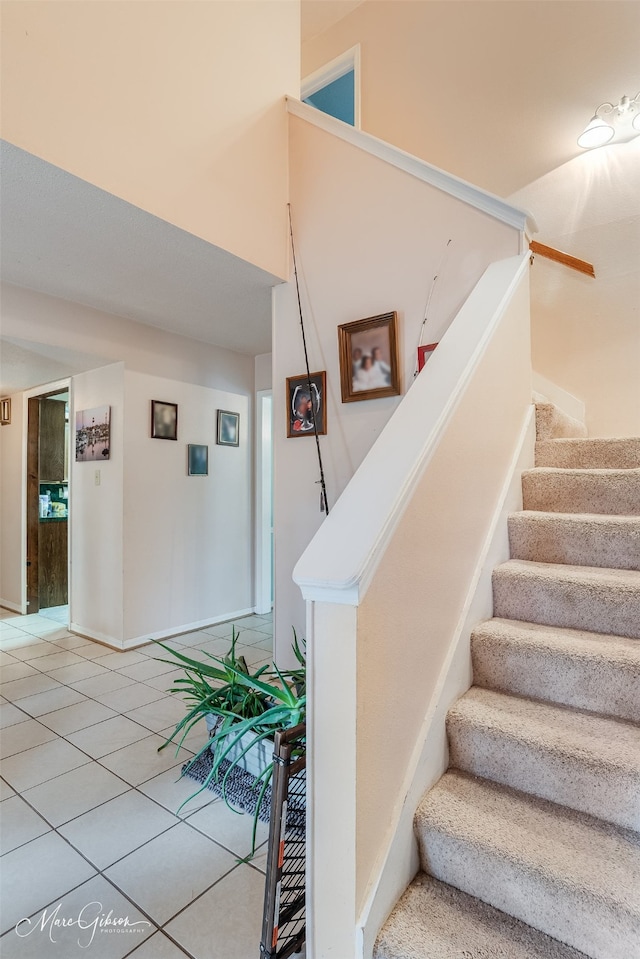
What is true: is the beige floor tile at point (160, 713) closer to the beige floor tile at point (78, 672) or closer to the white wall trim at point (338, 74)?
the beige floor tile at point (78, 672)

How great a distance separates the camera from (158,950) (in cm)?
118

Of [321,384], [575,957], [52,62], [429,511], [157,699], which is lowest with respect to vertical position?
[157,699]

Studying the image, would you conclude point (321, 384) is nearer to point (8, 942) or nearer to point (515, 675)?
point (515, 675)

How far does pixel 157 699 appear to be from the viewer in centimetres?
257

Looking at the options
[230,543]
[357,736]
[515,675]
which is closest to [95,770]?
[357,736]

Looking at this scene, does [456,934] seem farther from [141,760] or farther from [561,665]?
[141,760]

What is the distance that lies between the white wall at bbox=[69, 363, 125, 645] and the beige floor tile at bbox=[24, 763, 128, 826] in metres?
1.48

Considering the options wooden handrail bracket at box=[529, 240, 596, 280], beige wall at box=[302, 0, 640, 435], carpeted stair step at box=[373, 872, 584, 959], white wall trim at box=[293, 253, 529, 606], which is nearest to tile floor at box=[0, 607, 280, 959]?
carpeted stair step at box=[373, 872, 584, 959]

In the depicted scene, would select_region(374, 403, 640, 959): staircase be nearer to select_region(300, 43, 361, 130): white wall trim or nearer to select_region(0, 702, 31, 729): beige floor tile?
select_region(0, 702, 31, 729): beige floor tile

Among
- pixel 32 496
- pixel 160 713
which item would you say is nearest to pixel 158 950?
pixel 160 713

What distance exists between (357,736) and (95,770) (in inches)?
62.4

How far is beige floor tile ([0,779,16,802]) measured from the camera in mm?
1780

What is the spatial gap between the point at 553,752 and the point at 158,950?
3.60ft

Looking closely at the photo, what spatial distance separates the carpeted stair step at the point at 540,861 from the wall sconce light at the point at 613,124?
9.93ft
